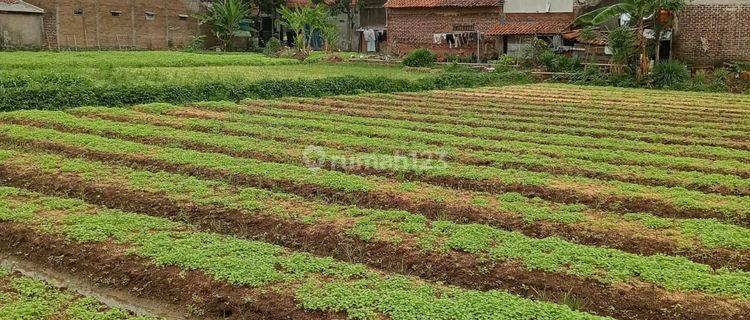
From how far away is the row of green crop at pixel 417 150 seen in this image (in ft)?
36.1

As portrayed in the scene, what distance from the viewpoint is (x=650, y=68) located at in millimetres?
31594

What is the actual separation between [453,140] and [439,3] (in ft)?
105

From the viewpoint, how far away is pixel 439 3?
45.2m

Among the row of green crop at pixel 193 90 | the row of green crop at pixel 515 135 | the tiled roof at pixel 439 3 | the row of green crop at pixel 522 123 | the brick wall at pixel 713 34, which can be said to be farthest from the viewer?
the tiled roof at pixel 439 3

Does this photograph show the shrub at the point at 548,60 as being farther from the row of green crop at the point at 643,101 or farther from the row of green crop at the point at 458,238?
the row of green crop at the point at 458,238

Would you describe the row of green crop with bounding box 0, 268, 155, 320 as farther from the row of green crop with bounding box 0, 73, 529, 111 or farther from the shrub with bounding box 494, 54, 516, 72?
the shrub with bounding box 494, 54, 516, 72

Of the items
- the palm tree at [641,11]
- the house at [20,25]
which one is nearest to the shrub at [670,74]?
the palm tree at [641,11]

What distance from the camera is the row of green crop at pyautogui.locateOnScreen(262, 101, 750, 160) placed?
539 inches

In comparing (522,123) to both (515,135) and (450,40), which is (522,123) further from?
(450,40)

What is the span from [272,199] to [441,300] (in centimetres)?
399

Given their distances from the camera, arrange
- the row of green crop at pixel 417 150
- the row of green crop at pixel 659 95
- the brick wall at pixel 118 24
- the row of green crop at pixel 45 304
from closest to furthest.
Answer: the row of green crop at pixel 45 304 → the row of green crop at pixel 417 150 → the row of green crop at pixel 659 95 → the brick wall at pixel 118 24

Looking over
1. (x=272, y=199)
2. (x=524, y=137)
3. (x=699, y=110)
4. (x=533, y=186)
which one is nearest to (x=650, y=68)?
(x=699, y=110)

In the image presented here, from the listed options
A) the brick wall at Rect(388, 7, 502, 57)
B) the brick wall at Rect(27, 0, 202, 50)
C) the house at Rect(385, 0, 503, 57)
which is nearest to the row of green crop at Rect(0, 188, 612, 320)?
the brick wall at Rect(27, 0, 202, 50)

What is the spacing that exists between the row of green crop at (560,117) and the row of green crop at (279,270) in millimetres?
10515
